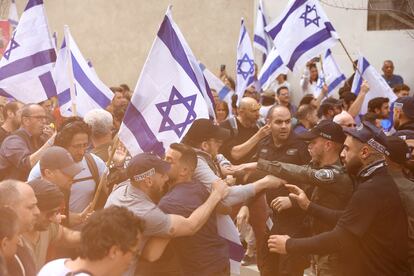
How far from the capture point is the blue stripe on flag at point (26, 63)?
9.59 metres

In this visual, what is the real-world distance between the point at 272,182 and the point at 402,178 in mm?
1259

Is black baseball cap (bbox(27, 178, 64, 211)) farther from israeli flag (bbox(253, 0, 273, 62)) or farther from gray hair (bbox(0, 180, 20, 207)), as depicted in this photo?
israeli flag (bbox(253, 0, 273, 62))

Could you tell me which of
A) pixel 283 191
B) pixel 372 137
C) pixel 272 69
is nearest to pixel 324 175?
pixel 372 137

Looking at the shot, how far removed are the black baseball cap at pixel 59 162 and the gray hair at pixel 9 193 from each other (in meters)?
1.37

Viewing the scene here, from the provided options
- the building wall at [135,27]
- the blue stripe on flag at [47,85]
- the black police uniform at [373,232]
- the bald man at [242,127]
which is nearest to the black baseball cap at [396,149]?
the black police uniform at [373,232]

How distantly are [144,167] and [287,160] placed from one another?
2.88 m

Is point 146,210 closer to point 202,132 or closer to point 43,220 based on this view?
point 43,220

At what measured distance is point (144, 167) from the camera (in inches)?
241

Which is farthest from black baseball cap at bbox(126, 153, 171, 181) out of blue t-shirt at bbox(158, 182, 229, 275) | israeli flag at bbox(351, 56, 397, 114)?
israeli flag at bbox(351, 56, 397, 114)

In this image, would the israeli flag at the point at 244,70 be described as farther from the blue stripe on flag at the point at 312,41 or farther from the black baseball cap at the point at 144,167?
the black baseball cap at the point at 144,167

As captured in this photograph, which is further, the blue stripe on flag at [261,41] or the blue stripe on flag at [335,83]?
the blue stripe on flag at [261,41]

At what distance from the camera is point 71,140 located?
7660mm

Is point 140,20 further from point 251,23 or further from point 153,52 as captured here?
point 153,52

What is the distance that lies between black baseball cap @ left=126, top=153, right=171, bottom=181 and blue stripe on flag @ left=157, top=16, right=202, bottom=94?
1.49 meters
